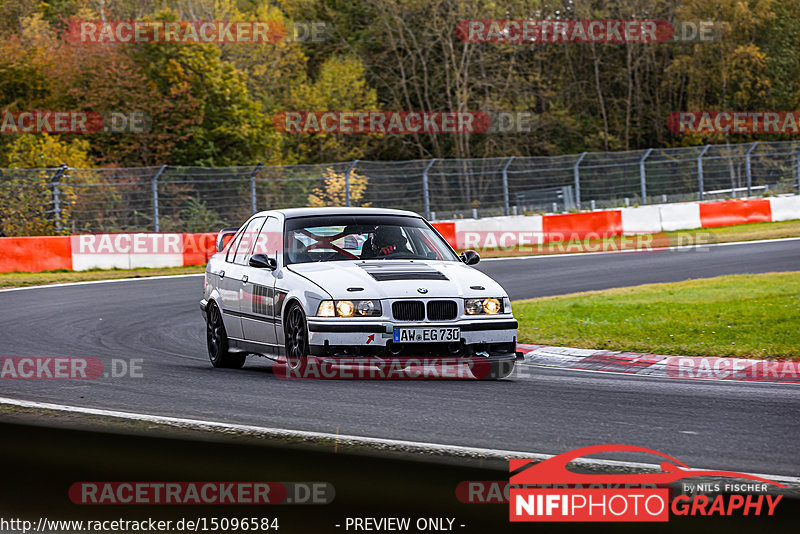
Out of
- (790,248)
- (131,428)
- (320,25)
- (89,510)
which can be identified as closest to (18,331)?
(131,428)

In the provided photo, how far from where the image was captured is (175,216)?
86.1ft

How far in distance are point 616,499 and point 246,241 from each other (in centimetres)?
670

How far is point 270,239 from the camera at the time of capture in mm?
9539

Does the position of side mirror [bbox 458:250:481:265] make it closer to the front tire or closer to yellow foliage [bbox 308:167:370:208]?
the front tire

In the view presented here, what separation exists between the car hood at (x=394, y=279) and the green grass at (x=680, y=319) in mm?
2669

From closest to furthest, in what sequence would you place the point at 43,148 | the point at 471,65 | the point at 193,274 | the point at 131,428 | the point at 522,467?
1. the point at 522,467
2. the point at 131,428
3. the point at 193,274
4. the point at 43,148
5. the point at 471,65

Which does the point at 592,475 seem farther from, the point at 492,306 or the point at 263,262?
the point at 263,262

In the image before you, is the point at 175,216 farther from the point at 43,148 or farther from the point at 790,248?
the point at 790,248

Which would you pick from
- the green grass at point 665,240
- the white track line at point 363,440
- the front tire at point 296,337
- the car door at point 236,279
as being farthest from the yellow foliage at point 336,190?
the white track line at point 363,440

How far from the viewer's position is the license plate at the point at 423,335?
26.5 feet

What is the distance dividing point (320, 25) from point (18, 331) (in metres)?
48.5

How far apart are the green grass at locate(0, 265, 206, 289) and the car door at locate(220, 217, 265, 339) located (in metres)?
11.9

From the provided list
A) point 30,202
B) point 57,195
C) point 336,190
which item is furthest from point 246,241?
point 336,190

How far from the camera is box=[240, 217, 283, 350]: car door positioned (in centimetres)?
902
